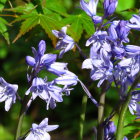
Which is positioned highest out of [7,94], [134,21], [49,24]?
[134,21]

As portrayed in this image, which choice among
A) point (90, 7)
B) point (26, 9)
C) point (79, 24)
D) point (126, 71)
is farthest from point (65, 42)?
point (26, 9)

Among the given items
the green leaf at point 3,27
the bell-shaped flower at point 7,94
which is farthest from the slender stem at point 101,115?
the green leaf at point 3,27

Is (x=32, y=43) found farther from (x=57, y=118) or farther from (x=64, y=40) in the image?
(x=57, y=118)

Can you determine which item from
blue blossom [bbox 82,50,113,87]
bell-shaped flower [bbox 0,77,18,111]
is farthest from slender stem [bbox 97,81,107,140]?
bell-shaped flower [bbox 0,77,18,111]

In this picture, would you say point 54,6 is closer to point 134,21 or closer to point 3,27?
point 3,27

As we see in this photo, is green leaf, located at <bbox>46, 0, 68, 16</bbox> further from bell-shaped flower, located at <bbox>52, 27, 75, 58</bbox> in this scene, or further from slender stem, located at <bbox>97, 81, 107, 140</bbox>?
slender stem, located at <bbox>97, 81, 107, 140</bbox>

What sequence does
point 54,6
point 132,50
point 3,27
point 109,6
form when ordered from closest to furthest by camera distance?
1. point 132,50
2. point 109,6
3. point 3,27
4. point 54,6
